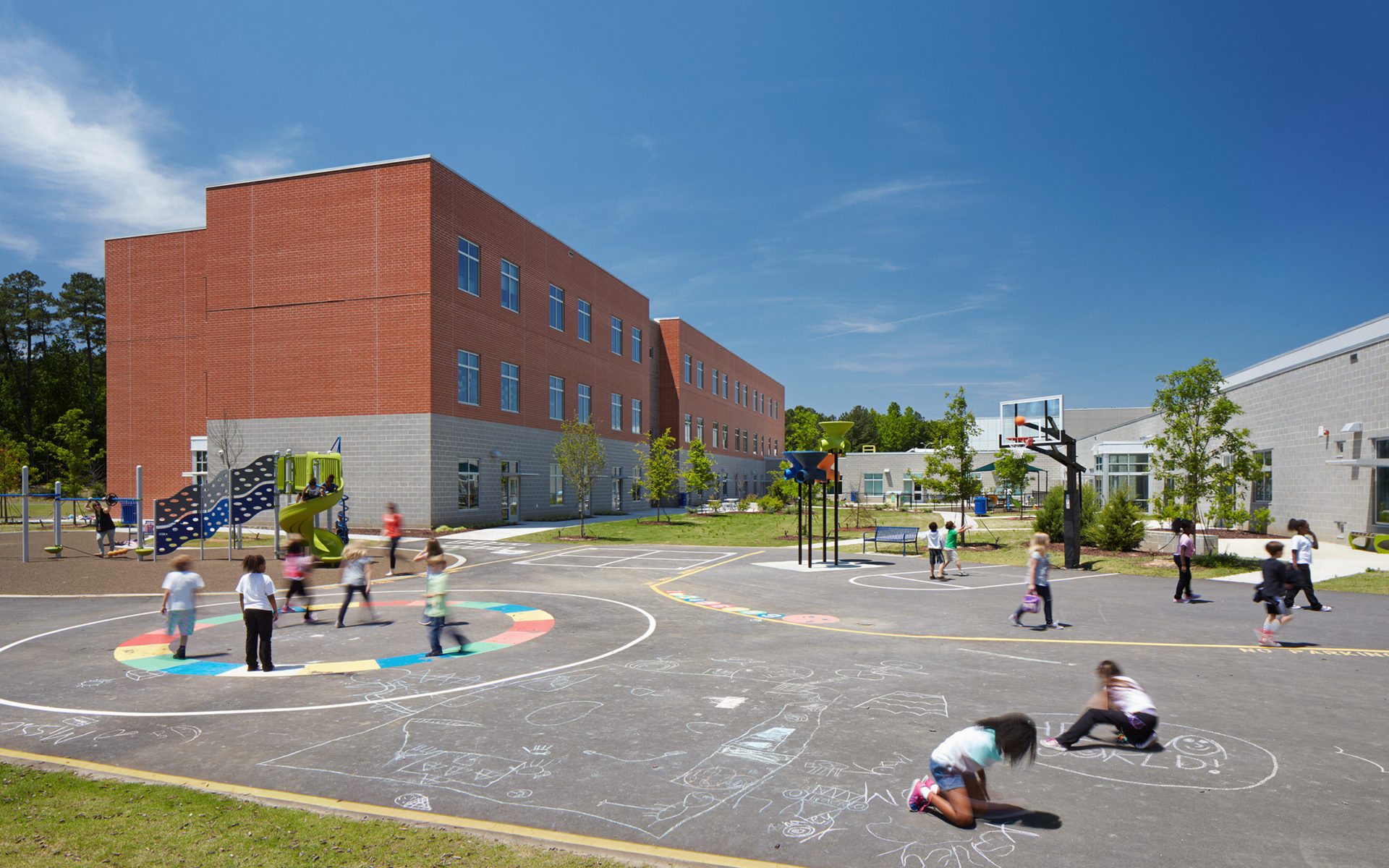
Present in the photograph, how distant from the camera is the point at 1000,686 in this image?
34.0ft

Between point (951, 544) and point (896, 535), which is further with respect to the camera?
point (896, 535)

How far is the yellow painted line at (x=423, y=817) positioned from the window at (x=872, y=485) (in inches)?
2786

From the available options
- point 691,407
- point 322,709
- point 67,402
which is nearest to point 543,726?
point 322,709

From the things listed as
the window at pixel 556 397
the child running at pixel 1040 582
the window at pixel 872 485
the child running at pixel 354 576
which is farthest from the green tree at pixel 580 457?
the window at pixel 872 485

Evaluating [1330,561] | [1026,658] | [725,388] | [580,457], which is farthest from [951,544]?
[725,388]

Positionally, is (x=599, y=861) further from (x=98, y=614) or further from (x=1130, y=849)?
(x=98, y=614)

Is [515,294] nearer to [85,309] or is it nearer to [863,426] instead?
[85,309]

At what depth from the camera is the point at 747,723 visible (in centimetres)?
888

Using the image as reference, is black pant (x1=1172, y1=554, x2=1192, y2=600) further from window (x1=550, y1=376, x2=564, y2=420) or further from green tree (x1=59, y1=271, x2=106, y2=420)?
green tree (x1=59, y1=271, x2=106, y2=420)

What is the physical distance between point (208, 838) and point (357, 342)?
35121 mm

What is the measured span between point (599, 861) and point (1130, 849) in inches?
153

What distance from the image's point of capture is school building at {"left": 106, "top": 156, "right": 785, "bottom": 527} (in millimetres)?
37469

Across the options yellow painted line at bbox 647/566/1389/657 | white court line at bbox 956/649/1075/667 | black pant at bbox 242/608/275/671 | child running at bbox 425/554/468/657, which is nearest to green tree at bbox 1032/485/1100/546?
yellow painted line at bbox 647/566/1389/657

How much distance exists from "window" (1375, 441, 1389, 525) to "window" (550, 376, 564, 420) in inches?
1526
